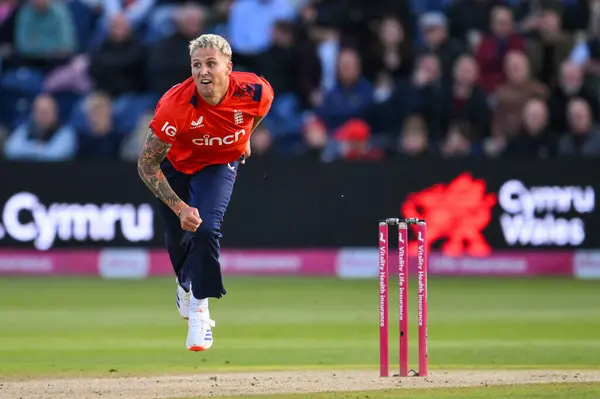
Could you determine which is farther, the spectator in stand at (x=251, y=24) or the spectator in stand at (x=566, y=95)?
the spectator in stand at (x=251, y=24)

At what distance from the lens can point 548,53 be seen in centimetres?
1734

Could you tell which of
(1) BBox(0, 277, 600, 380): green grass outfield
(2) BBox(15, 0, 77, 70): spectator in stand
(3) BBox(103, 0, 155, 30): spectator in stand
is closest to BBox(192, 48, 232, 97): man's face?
(1) BBox(0, 277, 600, 380): green grass outfield

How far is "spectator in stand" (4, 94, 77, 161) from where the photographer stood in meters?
17.0

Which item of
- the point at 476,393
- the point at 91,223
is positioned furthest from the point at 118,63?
the point at 476,393

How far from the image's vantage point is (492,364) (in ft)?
32.8

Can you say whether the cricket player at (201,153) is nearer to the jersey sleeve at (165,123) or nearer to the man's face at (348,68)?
the jersey sleeve at (165,123)

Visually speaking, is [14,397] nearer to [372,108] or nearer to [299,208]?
[299,208]

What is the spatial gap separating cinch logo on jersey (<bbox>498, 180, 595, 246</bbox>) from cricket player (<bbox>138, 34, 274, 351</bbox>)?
693cm

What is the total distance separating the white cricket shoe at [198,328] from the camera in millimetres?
8977

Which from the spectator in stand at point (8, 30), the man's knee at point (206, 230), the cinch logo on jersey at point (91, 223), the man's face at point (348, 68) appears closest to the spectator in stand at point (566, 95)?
the man's face at point (348, 68)

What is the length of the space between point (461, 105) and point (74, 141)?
182 inches

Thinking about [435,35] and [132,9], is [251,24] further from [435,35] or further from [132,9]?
[435,35]

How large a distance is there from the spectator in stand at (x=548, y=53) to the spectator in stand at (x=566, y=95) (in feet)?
1.40

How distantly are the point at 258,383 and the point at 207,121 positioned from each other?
5.44 feet
